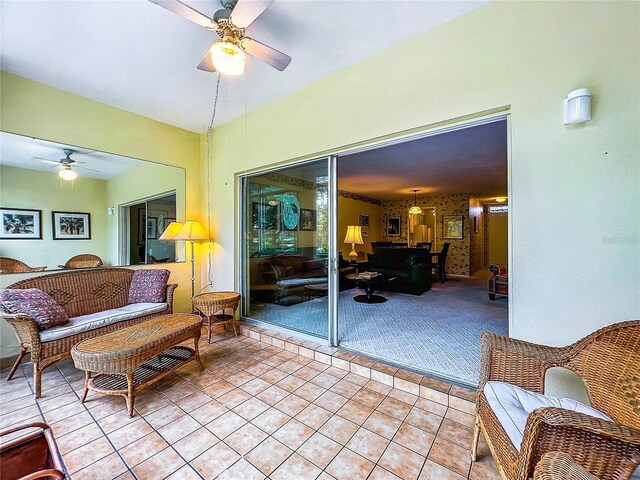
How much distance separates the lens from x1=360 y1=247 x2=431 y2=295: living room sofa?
5.33 meters

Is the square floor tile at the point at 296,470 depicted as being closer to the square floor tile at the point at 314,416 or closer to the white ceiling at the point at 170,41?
the square floor tile at the point at 314,416

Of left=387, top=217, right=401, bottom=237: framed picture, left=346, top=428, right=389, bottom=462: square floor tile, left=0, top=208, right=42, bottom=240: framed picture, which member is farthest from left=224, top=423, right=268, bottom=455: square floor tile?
left=387, top=217, right=401, bottom=237: framed picture

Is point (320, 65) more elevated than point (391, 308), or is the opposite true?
point (320, 65)

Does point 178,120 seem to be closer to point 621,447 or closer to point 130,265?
point 130,265

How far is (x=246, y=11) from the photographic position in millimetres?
1574

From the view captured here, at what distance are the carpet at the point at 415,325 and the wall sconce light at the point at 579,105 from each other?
1891 millimetres

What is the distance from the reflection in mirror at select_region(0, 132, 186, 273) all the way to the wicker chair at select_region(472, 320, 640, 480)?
4014 millimetres

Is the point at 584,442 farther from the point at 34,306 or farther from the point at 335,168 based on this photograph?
the point at 34,306

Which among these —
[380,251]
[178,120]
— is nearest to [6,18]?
[178,120]

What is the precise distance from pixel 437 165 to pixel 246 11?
14.4 ft

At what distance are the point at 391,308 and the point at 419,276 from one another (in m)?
1.41

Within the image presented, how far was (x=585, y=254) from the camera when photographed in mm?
1552

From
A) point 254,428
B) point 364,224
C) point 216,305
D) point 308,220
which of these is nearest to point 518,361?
point 254,428

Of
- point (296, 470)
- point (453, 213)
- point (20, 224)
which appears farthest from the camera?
point (453, 213)
